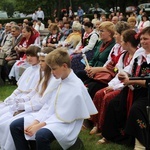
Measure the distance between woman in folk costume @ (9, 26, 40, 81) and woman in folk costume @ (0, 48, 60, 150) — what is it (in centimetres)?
434

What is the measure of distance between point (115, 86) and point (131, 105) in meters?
0.59

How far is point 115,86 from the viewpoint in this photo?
5.21 m

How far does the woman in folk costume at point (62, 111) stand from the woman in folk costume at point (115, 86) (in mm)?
815

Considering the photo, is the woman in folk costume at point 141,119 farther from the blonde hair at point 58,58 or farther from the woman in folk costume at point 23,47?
the woman in folk costume at point 23,47

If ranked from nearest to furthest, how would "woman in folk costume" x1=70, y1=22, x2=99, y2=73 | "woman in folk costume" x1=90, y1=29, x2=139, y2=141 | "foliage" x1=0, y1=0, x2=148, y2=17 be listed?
"woman in folk costume" x1=90, y1=29, x2=139, y2=141 < "woman in folk costume" x1=70, y1=22, x2=99, y2=73 < "foliage" x1=0, y1=0, x2=148, y2=17

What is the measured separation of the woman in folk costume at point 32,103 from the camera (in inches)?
179

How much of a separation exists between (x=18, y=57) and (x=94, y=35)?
2.88m

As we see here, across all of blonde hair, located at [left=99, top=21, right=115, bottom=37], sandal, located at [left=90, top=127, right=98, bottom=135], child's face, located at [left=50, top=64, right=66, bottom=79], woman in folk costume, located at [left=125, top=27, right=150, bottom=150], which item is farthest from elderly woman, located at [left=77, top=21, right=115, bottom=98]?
child's face, located at [left=50, top=64, right=66, bottom=79]

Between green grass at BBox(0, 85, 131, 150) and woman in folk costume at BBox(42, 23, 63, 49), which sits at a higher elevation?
woman in folk costume at BBox(42, 23, 63, 49)

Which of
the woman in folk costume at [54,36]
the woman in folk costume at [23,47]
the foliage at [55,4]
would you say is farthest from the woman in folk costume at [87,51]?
the foliage at [55,4]

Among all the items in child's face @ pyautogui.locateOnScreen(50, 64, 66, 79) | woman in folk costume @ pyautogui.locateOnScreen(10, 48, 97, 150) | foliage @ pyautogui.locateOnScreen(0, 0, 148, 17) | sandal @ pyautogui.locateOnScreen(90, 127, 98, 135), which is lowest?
foliage @ pyautogui.locateOnScreen(0, 0, 148, 17)

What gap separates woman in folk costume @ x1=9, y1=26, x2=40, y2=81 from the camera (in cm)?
933

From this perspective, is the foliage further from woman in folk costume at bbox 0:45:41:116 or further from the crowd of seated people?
woman in folk costume at bbox 0:45:41:116

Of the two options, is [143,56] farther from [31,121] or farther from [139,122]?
[31,121]
